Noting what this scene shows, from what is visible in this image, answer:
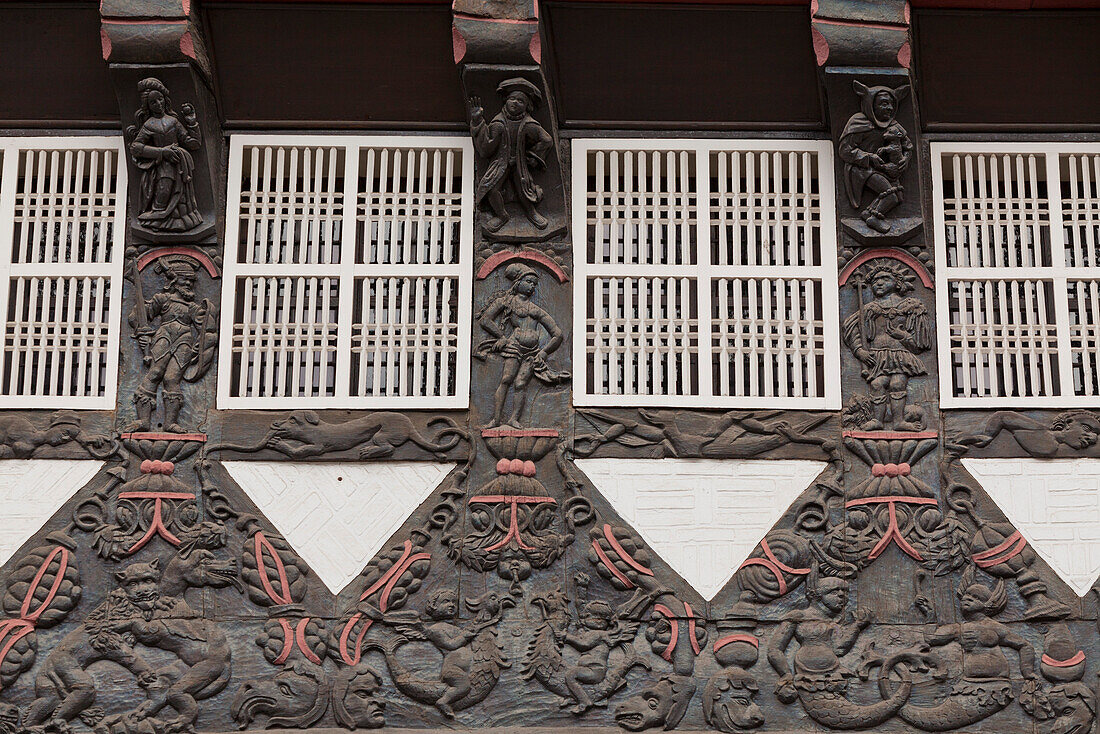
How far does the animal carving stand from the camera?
9.55m

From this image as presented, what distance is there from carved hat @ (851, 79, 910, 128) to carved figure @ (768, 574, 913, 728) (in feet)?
8.10

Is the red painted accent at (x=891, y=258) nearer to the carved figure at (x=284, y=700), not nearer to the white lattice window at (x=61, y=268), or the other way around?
the carved figure at (x=284, y=700)

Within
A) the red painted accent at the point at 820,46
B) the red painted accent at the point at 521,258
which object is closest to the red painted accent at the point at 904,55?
the red painted accent at the point at 820,46

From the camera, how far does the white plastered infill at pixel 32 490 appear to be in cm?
948

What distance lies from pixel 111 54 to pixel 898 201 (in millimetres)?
4305

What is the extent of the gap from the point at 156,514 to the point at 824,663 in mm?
3549

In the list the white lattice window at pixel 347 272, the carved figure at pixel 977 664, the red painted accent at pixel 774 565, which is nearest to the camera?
the carved figure at pixel 977 664

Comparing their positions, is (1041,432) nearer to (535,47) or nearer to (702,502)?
(702,502)

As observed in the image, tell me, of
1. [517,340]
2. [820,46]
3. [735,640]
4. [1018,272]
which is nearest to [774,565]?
[735,640]

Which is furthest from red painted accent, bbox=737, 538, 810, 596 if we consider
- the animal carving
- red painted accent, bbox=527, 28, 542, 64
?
red painted accent, bbox=527, 28, 542, 64

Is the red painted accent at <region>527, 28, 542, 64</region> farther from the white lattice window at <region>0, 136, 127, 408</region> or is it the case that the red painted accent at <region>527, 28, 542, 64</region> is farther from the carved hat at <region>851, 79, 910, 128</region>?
the white lattice window at <region>0, 136, 127, 408</region>

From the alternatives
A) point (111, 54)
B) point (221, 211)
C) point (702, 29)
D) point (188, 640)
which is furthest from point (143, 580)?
point (702, 29)

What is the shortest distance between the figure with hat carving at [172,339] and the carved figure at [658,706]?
2.79 meters

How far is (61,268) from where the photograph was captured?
390 inches
